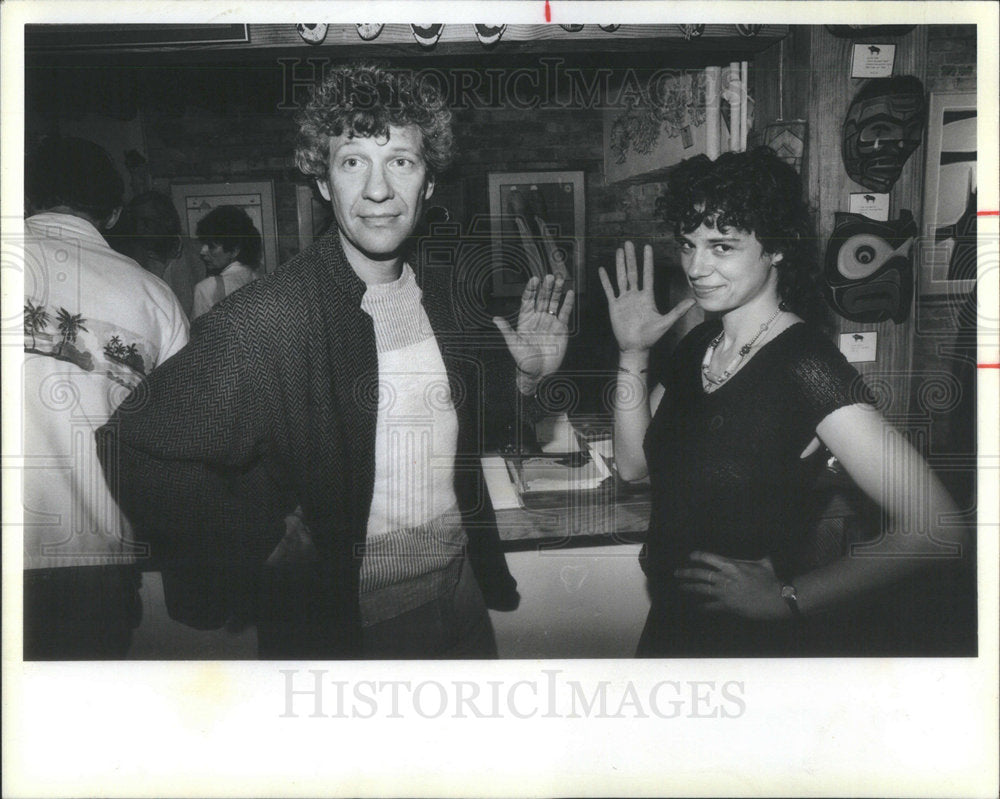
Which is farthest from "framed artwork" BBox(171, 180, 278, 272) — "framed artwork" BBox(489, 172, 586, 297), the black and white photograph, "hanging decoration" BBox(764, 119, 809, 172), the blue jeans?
"hanging decoration" BBox(764, 119, 809, 172)

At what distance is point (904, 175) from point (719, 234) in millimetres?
604

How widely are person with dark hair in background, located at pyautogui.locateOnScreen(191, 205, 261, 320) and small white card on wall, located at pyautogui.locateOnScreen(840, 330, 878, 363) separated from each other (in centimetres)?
170

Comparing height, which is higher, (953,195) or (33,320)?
(953,195)

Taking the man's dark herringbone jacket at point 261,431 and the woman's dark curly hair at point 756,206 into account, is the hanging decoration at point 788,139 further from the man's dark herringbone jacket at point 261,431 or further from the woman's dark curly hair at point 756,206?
the man's dark herringbone jacket at point 261,431

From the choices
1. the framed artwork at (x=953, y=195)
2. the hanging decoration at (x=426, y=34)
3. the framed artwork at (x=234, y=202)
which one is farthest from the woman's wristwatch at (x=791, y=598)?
the hanging decoration at (x=426, y=34)

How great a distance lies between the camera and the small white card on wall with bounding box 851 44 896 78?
8.52ft

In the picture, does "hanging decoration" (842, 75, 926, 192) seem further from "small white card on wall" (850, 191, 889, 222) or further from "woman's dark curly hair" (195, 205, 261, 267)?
"woman's dark curly hair" (195, 205, 261, 267)

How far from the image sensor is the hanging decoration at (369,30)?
2525 millimetres

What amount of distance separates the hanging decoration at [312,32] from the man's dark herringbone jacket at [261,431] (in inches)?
21.6

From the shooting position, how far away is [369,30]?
2527 mm

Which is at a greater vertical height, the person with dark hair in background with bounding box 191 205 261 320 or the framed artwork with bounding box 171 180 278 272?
the framed artwork with bounding box 171 180 278 272

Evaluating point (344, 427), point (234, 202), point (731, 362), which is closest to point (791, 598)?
point (731, 362)

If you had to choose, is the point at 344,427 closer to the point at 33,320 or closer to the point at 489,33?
the point at 33,320

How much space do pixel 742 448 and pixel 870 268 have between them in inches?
25.5
